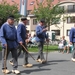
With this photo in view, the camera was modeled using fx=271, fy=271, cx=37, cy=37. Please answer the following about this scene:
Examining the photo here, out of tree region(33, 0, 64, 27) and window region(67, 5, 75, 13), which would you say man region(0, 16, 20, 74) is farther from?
window region(67, 5, 75, 13)

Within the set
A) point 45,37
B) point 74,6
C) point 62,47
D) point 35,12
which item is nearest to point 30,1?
point 74,6

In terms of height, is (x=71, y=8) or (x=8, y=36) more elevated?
(x=71, y=8)

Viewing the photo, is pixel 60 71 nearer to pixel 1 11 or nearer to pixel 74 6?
pixel 1 11

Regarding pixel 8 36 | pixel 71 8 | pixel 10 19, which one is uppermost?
pixel 71 8

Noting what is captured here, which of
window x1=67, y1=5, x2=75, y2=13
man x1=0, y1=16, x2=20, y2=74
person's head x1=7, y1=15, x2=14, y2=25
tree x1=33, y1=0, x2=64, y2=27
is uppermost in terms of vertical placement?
window x1=67, y1=5, x2=75, y2=13

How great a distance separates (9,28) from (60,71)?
2410 mm

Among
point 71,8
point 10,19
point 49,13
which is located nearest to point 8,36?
point 10,19

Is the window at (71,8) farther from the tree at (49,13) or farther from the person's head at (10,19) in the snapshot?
the person's head at (10,19)

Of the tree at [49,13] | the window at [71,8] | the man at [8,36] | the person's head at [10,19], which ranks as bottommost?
the man at [8,36]

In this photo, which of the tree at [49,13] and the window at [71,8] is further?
the window at [71,8]

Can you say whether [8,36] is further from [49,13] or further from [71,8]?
[71,8]

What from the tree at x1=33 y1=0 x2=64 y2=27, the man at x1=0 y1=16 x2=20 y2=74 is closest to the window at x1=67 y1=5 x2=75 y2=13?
the tree at x1=33 y1=0 x2=64 y2=27

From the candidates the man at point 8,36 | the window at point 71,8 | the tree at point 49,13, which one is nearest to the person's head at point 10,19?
the man at point 8,36

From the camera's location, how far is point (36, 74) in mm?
8953
